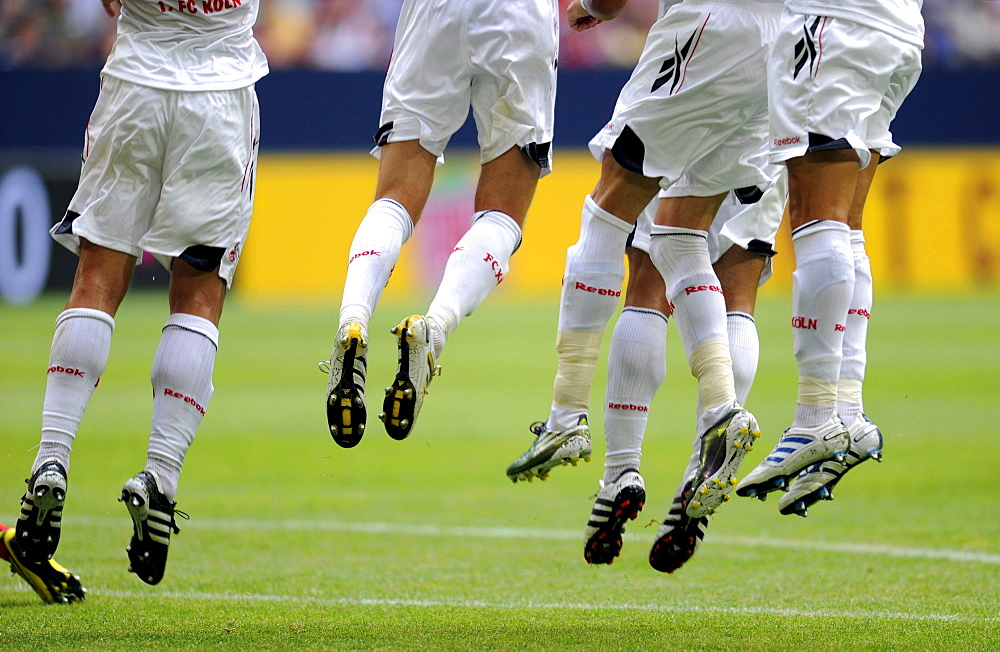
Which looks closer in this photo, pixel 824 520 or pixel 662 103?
pixel 662 103

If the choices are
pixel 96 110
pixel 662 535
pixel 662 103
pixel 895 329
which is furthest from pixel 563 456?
pixel 895 329

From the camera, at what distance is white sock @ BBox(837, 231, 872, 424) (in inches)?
195

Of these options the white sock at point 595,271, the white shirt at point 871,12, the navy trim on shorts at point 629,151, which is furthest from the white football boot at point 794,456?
the white shirt at point 871,12

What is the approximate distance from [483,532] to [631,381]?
70.2 inches

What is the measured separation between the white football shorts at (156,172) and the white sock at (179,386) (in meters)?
0.29

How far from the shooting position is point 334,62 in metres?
22.0

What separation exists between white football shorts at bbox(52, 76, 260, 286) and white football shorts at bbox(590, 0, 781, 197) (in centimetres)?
146

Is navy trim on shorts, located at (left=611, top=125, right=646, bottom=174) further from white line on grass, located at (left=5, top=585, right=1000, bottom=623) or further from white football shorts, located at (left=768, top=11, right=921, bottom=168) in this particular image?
white line on grass, located at (left=5, top=585, right=1000, bottom=623)

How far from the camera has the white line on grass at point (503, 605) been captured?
4.56 metres

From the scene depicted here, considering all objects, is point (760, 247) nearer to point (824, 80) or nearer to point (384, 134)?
point (824, 80)

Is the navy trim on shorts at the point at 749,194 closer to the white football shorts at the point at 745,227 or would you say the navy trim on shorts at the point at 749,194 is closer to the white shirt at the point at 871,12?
the white football shorts at the point at 745,227

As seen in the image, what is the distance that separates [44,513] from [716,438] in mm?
2262

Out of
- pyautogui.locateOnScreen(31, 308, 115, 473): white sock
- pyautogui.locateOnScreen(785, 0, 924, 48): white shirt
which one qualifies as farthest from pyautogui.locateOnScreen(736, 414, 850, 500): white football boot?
pyautogui.locateOnScreen(31, 308, 115, 473): white sock

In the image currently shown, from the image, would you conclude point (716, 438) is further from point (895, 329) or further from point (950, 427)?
point (895, 329)
